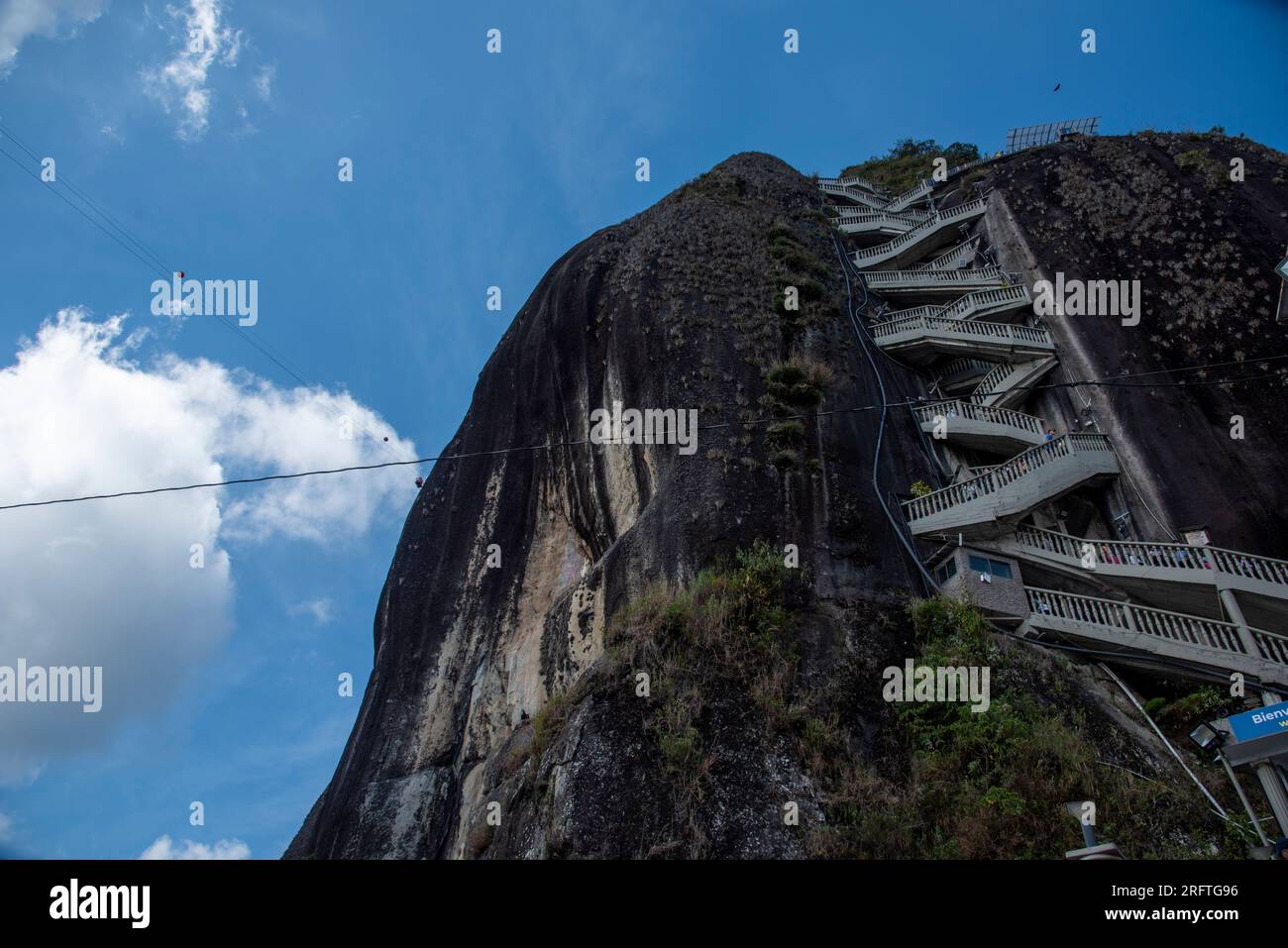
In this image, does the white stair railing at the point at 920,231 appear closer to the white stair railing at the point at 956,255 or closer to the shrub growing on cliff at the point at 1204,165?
the white stair railing at the point at 956,255

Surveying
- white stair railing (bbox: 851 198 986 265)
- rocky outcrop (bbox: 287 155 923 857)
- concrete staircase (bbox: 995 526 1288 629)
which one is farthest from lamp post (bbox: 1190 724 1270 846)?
white stair railing (bbox: 851 198 986 265)

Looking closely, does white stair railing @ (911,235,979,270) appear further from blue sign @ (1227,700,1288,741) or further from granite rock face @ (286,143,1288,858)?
blue sign @ (1227,700,1288,741)

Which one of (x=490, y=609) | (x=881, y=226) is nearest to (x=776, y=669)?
(x=490, y=609)

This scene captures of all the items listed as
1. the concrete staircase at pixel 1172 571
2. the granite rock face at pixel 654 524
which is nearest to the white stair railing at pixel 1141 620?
the concrete staircase at pixel 1172 571

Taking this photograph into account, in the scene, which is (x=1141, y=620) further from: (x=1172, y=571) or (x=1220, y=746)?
(x=1220, y=746)

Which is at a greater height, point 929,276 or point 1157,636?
point 929,276

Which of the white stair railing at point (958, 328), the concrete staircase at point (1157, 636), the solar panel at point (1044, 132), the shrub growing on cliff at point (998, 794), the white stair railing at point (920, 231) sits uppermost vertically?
the solar panel at point (1044, 132)

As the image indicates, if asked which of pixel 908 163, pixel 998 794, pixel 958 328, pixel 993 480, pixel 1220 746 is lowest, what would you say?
pixel 998 794

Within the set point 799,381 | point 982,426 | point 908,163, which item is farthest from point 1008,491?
point 908,163
